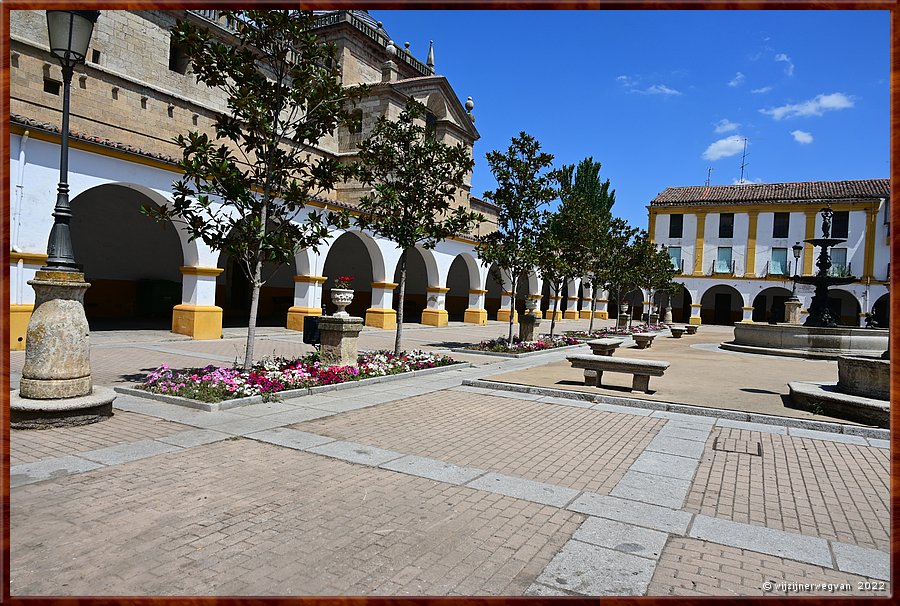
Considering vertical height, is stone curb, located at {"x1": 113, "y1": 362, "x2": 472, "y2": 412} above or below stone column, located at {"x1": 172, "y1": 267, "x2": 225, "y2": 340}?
below

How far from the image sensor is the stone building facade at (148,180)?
11.9 meters

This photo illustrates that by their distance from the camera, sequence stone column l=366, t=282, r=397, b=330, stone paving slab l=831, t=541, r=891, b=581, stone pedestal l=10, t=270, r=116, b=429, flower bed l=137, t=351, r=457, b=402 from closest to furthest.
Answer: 1. stone paving slab l=831, t=541, r=891, b=581
2. stone pedestal l=10, t=270, r=116, b=429
3. flower bed l=137, t=351, r=457, b=402
4. stone column l=366, t=282, r=397, b=330

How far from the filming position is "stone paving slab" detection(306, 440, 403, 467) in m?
5.14

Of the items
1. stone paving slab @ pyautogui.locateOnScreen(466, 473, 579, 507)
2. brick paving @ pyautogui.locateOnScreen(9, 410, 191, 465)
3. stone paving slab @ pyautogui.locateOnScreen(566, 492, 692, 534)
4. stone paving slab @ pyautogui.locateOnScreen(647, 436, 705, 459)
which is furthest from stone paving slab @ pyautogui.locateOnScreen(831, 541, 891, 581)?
brick paving @ pyautogui.locateOnScreen(9, 410, 191, 465)

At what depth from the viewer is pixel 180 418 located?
6.45 m

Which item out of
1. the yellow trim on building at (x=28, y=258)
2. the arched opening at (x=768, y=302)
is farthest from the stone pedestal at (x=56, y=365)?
the arched opening at (x=768, y=302)

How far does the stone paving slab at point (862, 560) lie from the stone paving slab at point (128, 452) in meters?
5.30

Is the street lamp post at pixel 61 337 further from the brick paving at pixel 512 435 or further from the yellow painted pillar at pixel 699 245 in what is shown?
the yellow painted pillar at pixel 699 245

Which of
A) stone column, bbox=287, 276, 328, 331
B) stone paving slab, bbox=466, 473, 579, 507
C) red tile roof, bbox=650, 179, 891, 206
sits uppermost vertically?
red tile roof, bbox=650, 179, 891, 206

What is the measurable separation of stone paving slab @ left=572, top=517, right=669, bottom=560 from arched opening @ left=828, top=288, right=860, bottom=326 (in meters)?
46.4

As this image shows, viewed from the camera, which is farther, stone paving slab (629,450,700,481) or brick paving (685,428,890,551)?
stone paving slab (629,450,700,481)

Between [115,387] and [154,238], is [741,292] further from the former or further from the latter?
[115,387]

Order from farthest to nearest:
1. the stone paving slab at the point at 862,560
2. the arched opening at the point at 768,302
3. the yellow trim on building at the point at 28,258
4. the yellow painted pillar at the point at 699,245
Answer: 1. the yellow painted pillar at the point at 699,245
2. the arched opening at the point at 768,302
3. the yellow trim on building at the point at 28,258
4. the stone paving slab at the point at 862,560

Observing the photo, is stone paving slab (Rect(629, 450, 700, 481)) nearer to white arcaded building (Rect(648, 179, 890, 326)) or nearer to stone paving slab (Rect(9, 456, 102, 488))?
stone paving slab (Rect(9, 456, 102, 488))
